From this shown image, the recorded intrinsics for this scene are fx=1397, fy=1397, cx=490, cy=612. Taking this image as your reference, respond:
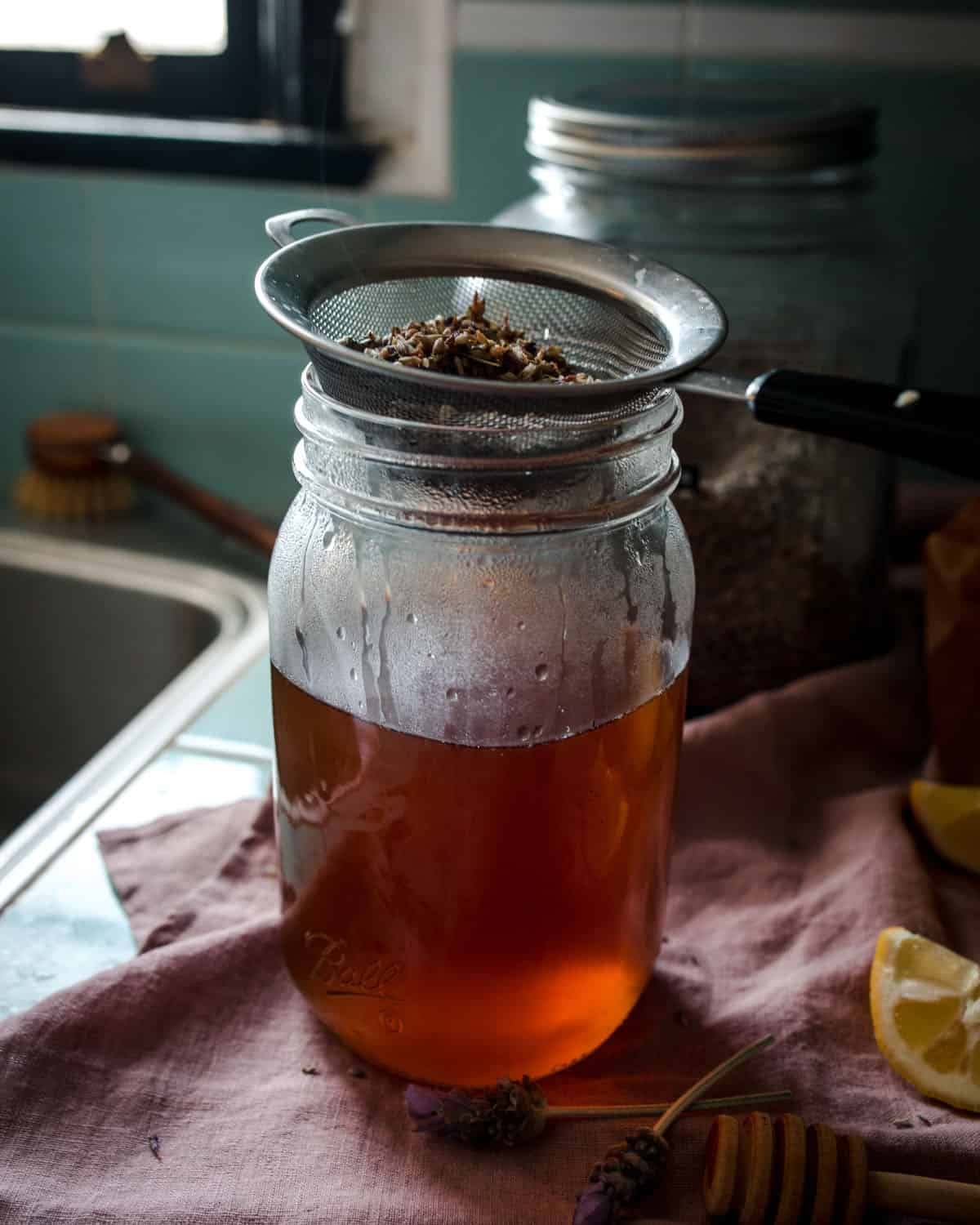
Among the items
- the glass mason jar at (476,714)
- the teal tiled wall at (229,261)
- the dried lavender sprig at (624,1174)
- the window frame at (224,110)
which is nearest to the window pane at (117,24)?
the window frame at (224,110)

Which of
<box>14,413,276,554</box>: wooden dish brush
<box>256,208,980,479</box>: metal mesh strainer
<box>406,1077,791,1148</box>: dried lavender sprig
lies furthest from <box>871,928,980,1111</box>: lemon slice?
<box>14,413,276,554</box>: wooden dish brush

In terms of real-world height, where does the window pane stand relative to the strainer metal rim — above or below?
above

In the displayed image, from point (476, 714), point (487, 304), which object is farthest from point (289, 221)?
point (476, 714)

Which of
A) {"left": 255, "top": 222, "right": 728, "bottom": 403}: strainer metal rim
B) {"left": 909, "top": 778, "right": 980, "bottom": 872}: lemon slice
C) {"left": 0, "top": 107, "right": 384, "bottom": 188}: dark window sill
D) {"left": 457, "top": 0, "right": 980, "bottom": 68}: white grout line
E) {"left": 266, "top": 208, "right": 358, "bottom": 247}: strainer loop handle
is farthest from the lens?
{"left": 0, "top": 107, "right": 384, "bottom": 188}: dark window sill

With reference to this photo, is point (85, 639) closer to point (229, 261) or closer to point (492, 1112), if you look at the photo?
point (229, 261)

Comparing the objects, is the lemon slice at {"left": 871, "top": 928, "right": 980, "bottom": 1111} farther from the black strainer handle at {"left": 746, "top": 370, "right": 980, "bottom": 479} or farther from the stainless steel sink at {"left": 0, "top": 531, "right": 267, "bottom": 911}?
the stainless steel sink at {"left": 0, "top": 531, "right": 267, "bottom": 911}

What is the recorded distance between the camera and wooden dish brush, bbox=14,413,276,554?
112 cm

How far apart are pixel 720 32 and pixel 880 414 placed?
0.53 metres

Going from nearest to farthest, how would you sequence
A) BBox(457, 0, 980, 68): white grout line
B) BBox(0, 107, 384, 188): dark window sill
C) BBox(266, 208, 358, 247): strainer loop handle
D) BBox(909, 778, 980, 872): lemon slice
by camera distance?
BBox(266, 208, 358, 247): strainer loop handle → BBox(909, 778, 980, 872): lemon slice → BBox(457, 0, 980, 68): white grout line → BBox(0, 107, 384, 188): dark window sill

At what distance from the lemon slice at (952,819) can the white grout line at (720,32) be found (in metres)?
0.50

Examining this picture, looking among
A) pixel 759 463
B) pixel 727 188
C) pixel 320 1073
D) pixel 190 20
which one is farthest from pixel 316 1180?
pixel 190 20

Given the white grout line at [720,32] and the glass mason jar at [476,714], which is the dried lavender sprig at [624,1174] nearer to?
the glass mason jar at [476,714]

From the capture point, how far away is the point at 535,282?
0.62m

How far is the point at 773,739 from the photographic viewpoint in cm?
80
